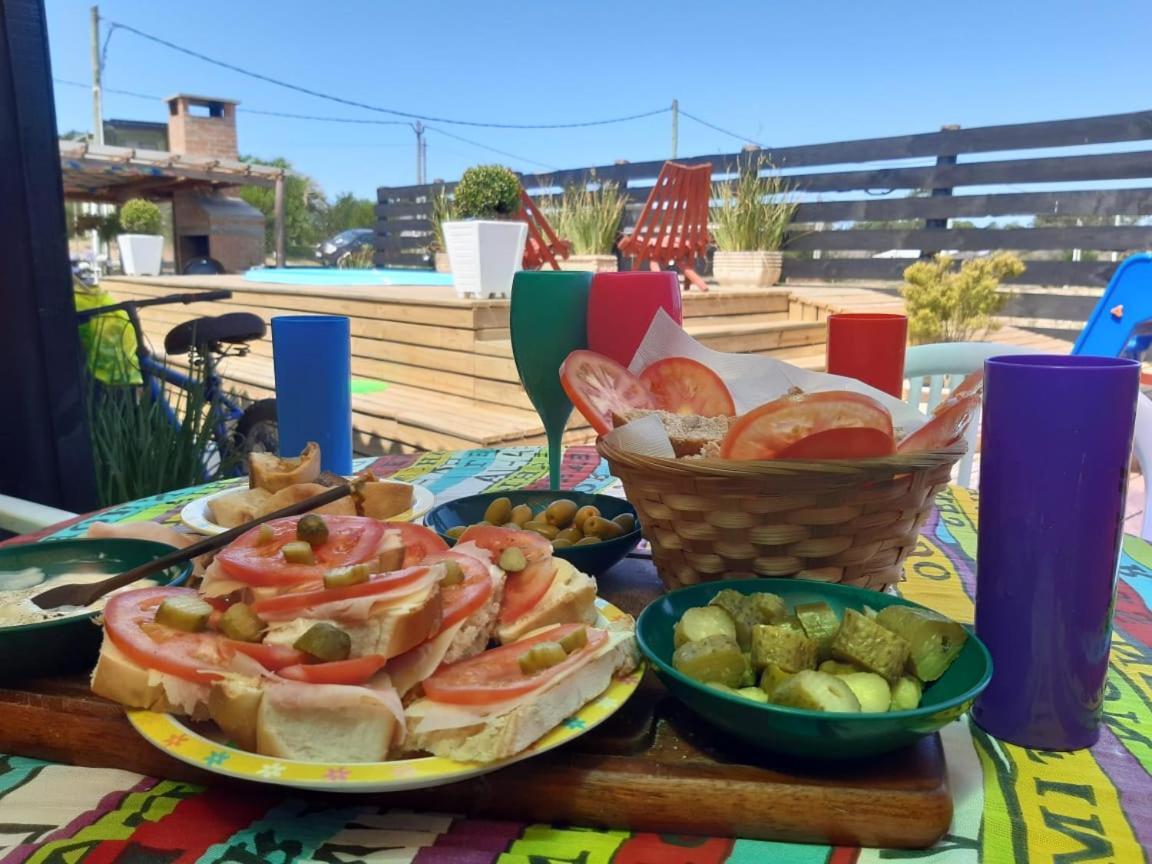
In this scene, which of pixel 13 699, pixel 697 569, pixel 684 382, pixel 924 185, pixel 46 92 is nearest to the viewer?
pixel 13 699

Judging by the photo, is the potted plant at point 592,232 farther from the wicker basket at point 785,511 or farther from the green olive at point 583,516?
the wicker basket at point 785,511

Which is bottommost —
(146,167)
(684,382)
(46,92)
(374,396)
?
(374,396)

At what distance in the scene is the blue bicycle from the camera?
2.98m

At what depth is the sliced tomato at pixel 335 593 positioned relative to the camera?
1.81 ft

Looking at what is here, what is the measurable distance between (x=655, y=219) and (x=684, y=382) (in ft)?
20.2

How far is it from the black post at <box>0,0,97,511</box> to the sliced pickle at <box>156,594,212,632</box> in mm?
1939

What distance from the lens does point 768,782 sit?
1.75 feet

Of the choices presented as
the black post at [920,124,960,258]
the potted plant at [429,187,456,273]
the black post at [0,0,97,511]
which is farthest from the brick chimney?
the black post at [0,0,97,511]

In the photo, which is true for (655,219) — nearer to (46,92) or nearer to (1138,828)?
(46,92)

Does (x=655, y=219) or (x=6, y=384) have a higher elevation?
(x=655, y=219)

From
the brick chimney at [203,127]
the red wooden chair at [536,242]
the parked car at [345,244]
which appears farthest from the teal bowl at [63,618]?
the brick chimney at [203,127]

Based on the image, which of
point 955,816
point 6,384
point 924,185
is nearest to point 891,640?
point 955,816

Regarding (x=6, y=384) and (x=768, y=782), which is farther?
(x=6, y=384)

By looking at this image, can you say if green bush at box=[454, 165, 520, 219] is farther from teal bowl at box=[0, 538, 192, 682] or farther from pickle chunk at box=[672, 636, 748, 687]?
pickle chunk at box=[672, 636, 748, 687]
